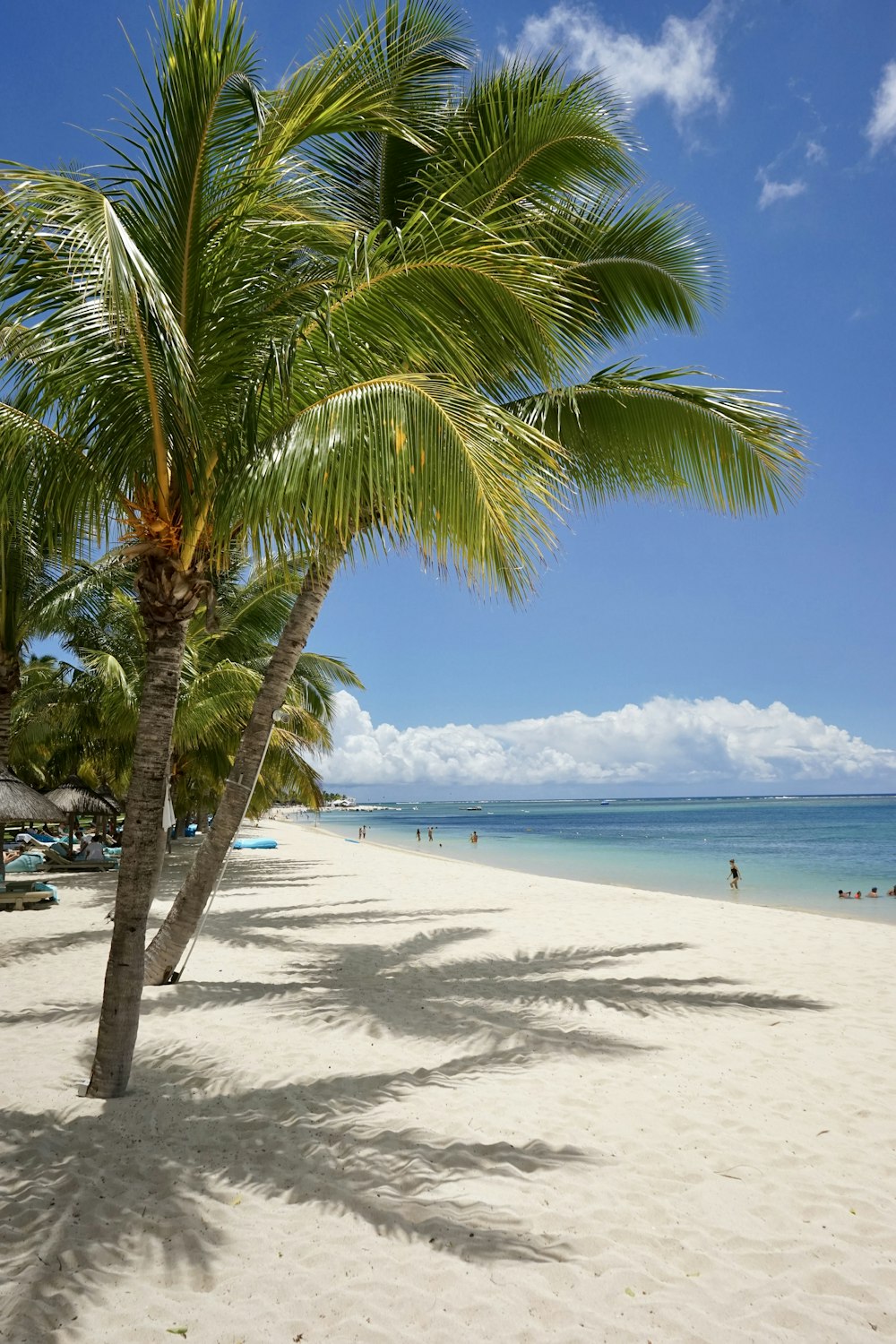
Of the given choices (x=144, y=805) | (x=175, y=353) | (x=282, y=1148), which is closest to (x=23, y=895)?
(x=144, y=805)

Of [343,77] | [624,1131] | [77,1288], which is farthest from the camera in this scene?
[624,1131]

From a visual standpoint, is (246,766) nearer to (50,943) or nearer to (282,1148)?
(282,1148)

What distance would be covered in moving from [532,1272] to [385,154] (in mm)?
8150

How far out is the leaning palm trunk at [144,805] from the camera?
429 centimetres

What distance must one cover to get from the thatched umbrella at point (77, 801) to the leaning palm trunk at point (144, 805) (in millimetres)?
17959

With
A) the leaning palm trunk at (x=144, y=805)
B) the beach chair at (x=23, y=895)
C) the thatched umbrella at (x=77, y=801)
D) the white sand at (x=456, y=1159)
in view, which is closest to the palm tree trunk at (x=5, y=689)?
the beach chair at (x=23, y=895)

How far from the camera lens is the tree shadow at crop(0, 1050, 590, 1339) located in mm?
2949

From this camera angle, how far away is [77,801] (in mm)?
21062

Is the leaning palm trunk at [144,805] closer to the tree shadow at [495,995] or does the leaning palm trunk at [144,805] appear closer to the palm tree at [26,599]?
the tree shadow at [495,995]

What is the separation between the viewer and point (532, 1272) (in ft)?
9.54

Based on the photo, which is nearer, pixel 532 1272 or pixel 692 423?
pixel 532 1272

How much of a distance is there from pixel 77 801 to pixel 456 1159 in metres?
19.8

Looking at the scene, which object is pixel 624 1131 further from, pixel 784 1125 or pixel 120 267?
Answer: pixel 120 267

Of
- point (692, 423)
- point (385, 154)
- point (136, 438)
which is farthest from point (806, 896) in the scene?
point (136, 438)
